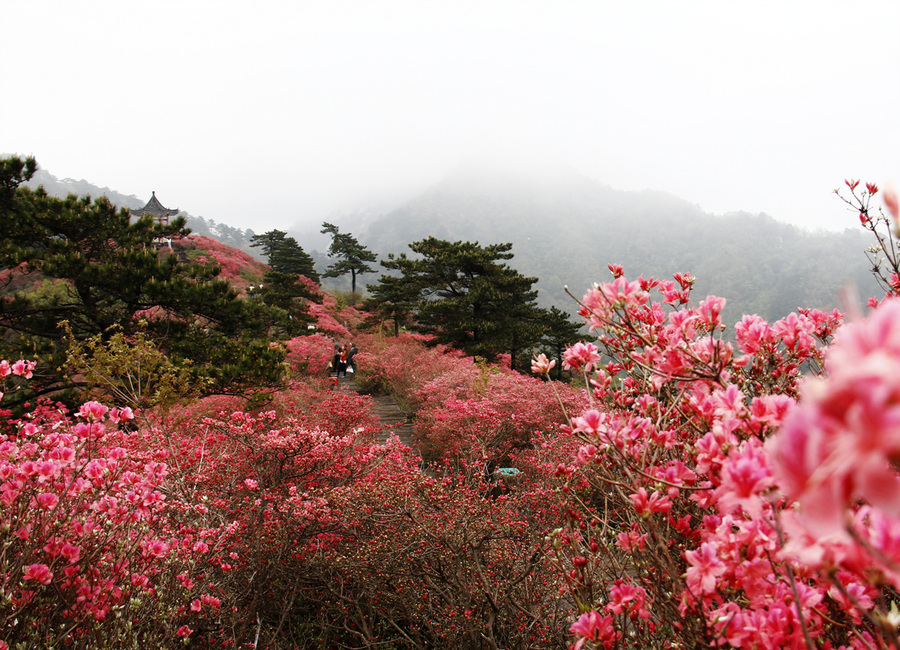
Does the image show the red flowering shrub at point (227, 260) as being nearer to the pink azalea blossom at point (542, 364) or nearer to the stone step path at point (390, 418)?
the stone step path at point (390, 418)

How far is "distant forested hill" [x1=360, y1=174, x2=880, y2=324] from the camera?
38.1 metres

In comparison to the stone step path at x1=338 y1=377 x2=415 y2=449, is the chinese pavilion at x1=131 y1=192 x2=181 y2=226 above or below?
above

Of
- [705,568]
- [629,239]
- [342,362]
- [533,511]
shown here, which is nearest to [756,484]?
[705,568]

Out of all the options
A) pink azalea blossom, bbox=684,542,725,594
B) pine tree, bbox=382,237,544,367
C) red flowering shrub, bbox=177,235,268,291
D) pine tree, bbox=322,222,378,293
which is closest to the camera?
pink azalea blossom, bbox=684,542,725,594

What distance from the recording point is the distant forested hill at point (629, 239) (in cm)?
3806

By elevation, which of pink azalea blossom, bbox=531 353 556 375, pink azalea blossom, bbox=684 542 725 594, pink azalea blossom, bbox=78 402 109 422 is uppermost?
pink azalea blossom, bbox=531 353 556 375

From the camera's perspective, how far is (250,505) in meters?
3.40

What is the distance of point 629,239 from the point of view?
58500 mm

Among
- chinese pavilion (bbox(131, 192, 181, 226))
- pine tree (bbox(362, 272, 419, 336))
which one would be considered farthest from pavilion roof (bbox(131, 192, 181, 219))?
pine tree (bbox(362, 272, 419, 336))

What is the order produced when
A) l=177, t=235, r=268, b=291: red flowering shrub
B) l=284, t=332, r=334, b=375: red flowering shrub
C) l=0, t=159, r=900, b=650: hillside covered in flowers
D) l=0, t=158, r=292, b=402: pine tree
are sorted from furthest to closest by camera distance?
l=177, t=235, r=268, b=291: red flowering shrub < l=284, t=332, r=334, b=375: red flowering shrub < l=0, t=158, r=292, b=402: pine tree < l=0, t=159, r=900, b=650: hillside covered in flowers

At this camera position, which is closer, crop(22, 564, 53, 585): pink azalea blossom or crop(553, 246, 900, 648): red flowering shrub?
crop(553, 246, 900, 648): red flowering shrub

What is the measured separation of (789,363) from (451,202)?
296 feet

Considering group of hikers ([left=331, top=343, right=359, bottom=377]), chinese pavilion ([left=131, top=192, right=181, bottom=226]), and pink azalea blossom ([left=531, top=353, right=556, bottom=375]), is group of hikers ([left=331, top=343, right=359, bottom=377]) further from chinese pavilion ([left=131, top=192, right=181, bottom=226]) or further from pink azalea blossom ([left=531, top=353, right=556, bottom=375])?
chinese pavilion ([left=131, top=192, right=181, bottom=226])

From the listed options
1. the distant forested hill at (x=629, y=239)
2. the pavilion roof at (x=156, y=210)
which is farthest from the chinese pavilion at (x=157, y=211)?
the distant forested hill at (x=629, y=239)
